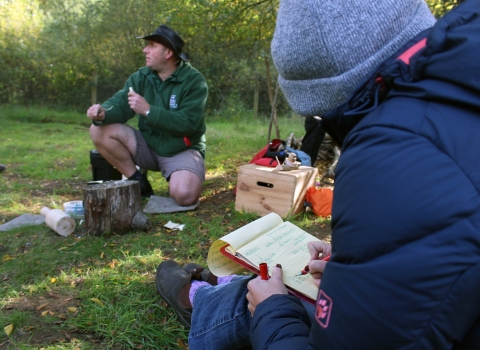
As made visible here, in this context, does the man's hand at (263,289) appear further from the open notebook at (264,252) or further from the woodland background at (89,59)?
the woodland background at (89,59)

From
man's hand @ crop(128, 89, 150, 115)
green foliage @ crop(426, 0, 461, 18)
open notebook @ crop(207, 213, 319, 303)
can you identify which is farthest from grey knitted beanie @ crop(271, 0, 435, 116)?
green foliage @ crop(426, 0, 461, 18)

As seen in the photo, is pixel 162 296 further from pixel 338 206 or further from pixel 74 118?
pixel 74 118

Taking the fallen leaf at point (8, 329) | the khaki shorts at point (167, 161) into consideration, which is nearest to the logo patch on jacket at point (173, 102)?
the khaki shorts at point (167, 161)

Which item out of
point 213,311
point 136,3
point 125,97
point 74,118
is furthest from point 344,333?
point 136,3

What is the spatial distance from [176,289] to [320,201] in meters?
1.98

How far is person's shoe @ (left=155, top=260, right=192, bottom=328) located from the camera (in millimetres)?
2145

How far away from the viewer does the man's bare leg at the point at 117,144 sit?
13.8ft

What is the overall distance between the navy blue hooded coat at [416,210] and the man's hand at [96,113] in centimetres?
354

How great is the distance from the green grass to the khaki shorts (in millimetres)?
402

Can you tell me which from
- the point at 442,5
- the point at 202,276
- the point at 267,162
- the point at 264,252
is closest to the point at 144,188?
the point at 267,162

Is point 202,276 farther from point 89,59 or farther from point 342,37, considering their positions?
point 89,59

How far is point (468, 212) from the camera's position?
80 centimetres

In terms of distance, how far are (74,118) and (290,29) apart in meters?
12.8

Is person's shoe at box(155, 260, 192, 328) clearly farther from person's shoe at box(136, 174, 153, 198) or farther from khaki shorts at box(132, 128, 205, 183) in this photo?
person's shoe at box(136, 174, 153, 198)
